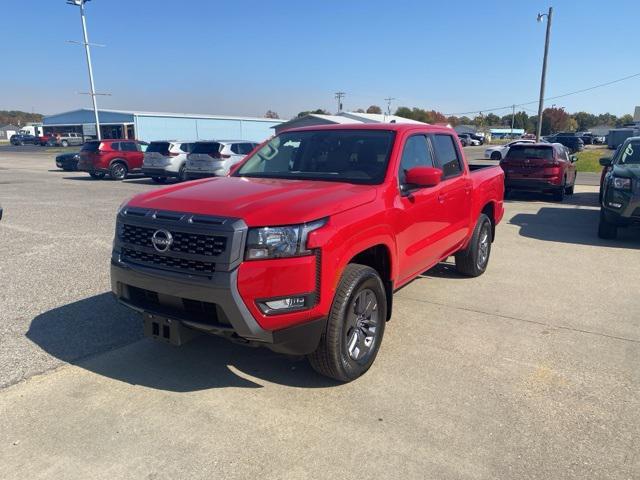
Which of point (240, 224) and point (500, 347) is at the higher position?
point (240, 224)

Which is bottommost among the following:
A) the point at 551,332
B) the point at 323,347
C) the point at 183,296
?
the point at 551,332

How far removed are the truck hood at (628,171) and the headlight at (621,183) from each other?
0.07 metres

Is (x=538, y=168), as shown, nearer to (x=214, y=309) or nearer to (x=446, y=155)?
(x=446, y=155)

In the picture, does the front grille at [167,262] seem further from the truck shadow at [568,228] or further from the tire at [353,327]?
the truck shadow at [568,228]

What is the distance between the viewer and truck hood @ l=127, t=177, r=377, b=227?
305 cm

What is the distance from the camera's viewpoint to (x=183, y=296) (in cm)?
309

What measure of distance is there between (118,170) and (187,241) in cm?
1932

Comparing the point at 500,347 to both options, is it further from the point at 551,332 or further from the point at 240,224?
the point at 240,224

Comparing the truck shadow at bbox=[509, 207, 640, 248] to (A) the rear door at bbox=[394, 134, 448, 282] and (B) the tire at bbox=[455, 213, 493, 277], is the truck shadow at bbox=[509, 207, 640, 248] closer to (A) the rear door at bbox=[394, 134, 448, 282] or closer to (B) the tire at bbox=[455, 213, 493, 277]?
(B) the tire at bbox=[455, 213, 493, 277]

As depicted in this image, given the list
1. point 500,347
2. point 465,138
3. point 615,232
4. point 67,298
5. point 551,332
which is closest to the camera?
point 500,347

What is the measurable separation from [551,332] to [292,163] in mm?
Result: 2858

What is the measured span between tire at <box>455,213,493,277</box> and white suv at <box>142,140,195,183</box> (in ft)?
45.4

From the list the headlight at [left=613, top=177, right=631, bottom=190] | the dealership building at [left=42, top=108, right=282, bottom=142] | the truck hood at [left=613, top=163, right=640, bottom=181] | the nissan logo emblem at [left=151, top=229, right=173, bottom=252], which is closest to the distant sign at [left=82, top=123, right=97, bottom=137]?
the dealership building at [left=42, top=108, right=282, bottom=142]

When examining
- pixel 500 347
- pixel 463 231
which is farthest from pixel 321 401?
pixel 463 231
